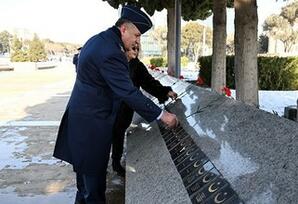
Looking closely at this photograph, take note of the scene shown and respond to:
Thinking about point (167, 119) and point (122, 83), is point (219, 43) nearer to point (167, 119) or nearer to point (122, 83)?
point (167, 119)

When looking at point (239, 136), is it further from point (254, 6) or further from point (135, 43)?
point (254, 6)

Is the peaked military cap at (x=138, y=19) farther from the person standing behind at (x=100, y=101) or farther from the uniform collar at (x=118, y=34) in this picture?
the uniform collar at (x=118, y=34)

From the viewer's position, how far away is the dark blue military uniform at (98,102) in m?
3.14

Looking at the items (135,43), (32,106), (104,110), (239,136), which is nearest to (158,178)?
(239,136)

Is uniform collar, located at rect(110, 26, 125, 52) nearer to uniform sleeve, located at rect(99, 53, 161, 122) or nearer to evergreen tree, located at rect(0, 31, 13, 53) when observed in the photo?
uniform sleeve, located at rect(99, 53, 161, 122)

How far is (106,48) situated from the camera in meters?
3.15

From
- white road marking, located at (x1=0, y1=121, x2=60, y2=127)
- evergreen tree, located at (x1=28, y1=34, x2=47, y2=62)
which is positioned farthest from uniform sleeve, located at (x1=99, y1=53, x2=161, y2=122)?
evergreen tree, located at (x1=28, y1=34, x2=47, y2=62)

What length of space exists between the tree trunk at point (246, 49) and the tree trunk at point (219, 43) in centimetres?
266

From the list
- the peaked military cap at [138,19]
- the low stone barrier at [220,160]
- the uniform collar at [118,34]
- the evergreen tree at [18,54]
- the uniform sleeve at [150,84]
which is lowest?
the evergreen tree at [18,54]

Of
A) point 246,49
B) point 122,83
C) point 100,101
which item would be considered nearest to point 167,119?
point 122,83

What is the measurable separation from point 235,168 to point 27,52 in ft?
233

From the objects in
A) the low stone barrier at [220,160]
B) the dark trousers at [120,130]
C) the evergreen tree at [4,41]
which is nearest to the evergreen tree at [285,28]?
the dark trousers at [120,130]

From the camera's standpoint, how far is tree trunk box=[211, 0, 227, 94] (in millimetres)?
9863

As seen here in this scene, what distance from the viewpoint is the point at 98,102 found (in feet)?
11.1
